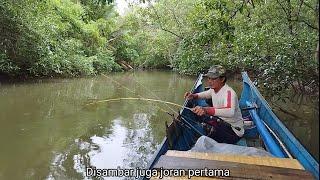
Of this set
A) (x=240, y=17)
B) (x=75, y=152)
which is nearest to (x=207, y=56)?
(x=240, y=17)

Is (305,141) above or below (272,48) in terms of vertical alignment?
below

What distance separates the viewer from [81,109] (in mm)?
9102

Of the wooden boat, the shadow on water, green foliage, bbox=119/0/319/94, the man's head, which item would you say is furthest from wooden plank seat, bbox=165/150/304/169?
the man's head

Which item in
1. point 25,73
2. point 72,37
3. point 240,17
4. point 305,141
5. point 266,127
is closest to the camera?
point 266,127

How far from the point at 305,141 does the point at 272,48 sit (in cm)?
345

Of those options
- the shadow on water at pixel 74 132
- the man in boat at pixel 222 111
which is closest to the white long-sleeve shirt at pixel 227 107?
the man in boat at pixel 222 111

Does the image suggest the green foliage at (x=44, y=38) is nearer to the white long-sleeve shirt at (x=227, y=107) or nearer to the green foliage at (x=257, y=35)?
the green foliage at (x=257, y=35)

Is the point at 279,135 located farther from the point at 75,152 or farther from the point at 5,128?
the point at 5,128

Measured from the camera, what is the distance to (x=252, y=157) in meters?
2.94

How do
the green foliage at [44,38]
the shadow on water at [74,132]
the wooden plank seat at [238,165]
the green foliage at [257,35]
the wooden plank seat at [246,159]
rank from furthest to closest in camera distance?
the green foliage at [44,38] < the green foliage at [257,35] < the shadow on water at [74,132] < the wooden plank seat at [246,159] < the wooden plank seat at [238,165]

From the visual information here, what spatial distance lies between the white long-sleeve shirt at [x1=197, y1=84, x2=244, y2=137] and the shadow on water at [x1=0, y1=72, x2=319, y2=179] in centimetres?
76

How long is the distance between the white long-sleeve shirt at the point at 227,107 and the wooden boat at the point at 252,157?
1.27ft

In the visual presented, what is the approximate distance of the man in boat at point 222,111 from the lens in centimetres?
389

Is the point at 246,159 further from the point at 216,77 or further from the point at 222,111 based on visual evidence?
the point at 216,77
